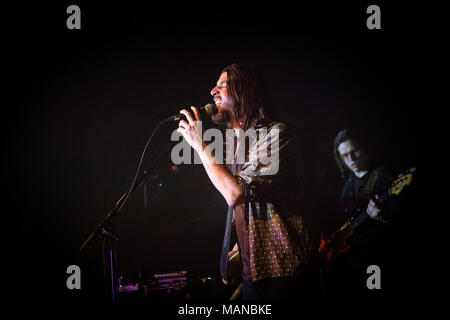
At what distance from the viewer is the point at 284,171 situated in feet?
4.43

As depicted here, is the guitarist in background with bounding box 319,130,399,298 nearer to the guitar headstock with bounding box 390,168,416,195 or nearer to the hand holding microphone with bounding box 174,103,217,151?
the guitar headstock with bounding box 390,168,416,195

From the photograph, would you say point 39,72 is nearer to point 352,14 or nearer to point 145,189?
point 145,189

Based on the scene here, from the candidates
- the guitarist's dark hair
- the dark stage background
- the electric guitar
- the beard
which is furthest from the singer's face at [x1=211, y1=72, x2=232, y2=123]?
the electric guitar

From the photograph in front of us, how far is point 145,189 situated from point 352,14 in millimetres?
2729

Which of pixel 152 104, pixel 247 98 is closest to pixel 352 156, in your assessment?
pixel 247 98

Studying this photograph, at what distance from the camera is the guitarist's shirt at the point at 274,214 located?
4.24ft

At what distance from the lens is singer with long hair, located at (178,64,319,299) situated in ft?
4.21

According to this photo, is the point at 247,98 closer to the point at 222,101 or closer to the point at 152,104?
the point at 222,101

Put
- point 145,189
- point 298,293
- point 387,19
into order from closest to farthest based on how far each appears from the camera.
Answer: point 298,293, point 387,19, point 145,189

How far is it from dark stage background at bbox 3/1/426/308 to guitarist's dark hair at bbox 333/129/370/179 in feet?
0.22

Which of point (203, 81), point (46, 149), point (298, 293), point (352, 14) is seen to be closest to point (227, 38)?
point (203, 81)

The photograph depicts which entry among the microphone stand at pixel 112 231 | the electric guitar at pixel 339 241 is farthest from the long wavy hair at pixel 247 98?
the electric guitar at pixel 339 241
